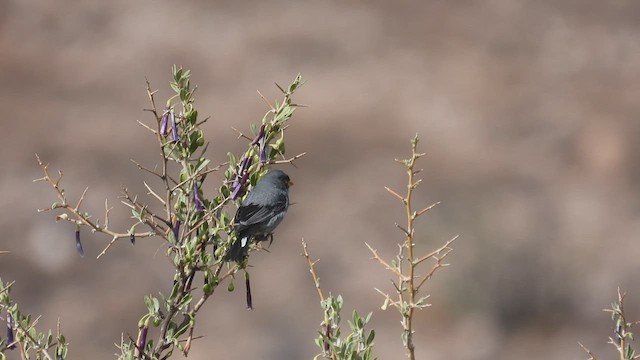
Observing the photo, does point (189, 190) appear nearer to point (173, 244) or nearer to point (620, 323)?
point (173, 244)

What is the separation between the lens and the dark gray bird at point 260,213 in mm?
3629

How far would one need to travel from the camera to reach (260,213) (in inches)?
184

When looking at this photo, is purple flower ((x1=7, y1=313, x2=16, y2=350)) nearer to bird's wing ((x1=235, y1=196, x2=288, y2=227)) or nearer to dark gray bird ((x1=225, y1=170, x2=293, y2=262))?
dark gray bird ((x1=225, y1=170, x2=293, y2=262))

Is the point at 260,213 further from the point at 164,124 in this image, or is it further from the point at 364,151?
the point at 364,151

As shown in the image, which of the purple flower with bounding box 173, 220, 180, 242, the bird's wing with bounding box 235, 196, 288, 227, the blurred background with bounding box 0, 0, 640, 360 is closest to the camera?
the purple flower with bounding box 173, 220, 180, 242

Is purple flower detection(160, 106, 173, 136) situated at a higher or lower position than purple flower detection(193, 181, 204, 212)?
higher

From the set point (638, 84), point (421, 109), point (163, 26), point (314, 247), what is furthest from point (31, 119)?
point (638, 84)

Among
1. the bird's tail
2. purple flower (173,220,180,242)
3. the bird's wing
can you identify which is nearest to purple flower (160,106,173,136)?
purple flower (173,220,180,242)

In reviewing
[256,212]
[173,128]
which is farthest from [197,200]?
[256,212]

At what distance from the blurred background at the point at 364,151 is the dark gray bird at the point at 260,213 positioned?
7.01 m

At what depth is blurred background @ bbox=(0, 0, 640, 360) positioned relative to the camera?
1292 cm

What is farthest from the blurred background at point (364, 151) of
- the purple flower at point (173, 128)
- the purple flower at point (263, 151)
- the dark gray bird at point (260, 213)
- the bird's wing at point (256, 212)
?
the purple flower at point (173, 128)

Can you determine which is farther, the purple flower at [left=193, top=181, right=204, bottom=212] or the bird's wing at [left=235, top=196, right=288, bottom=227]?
the bird's wing at [left=235, top=196, right=288, bottom=227]

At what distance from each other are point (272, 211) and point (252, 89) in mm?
10832
